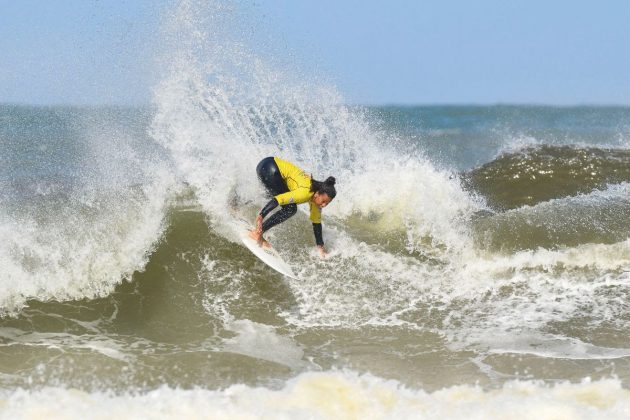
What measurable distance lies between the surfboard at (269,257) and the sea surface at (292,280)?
210 millimetres

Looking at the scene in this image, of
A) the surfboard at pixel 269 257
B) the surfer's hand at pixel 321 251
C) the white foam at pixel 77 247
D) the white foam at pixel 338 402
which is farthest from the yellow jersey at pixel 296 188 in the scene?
the white foam at pixel 338 402

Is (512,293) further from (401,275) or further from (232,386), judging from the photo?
(232,386)

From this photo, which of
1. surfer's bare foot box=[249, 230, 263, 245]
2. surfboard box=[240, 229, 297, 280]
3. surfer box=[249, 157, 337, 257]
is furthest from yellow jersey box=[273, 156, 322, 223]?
surfboard box=[240, 229, 297, 280]

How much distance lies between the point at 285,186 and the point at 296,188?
0.78 ft

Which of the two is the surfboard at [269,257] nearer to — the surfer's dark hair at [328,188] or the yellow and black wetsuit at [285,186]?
the yellow and black wetsuit at [285,186]

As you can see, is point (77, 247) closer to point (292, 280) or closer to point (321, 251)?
point (292, 280)

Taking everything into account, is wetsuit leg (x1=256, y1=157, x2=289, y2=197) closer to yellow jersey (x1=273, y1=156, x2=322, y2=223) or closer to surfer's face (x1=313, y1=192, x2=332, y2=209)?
yellow jersey (x1=273, y1=156, x2=322, y2=223)

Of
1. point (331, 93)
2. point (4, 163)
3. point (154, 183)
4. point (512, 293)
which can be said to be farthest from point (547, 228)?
point (4, 163)

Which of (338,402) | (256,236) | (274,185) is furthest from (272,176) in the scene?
(338,402)

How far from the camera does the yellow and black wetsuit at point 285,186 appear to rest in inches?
304

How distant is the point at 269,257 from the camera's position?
25.8ft

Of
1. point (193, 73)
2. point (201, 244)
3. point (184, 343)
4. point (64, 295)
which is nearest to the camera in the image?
point (184, 343)

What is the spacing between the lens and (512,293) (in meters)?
7.86

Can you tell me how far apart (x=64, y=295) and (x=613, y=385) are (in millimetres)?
5523
